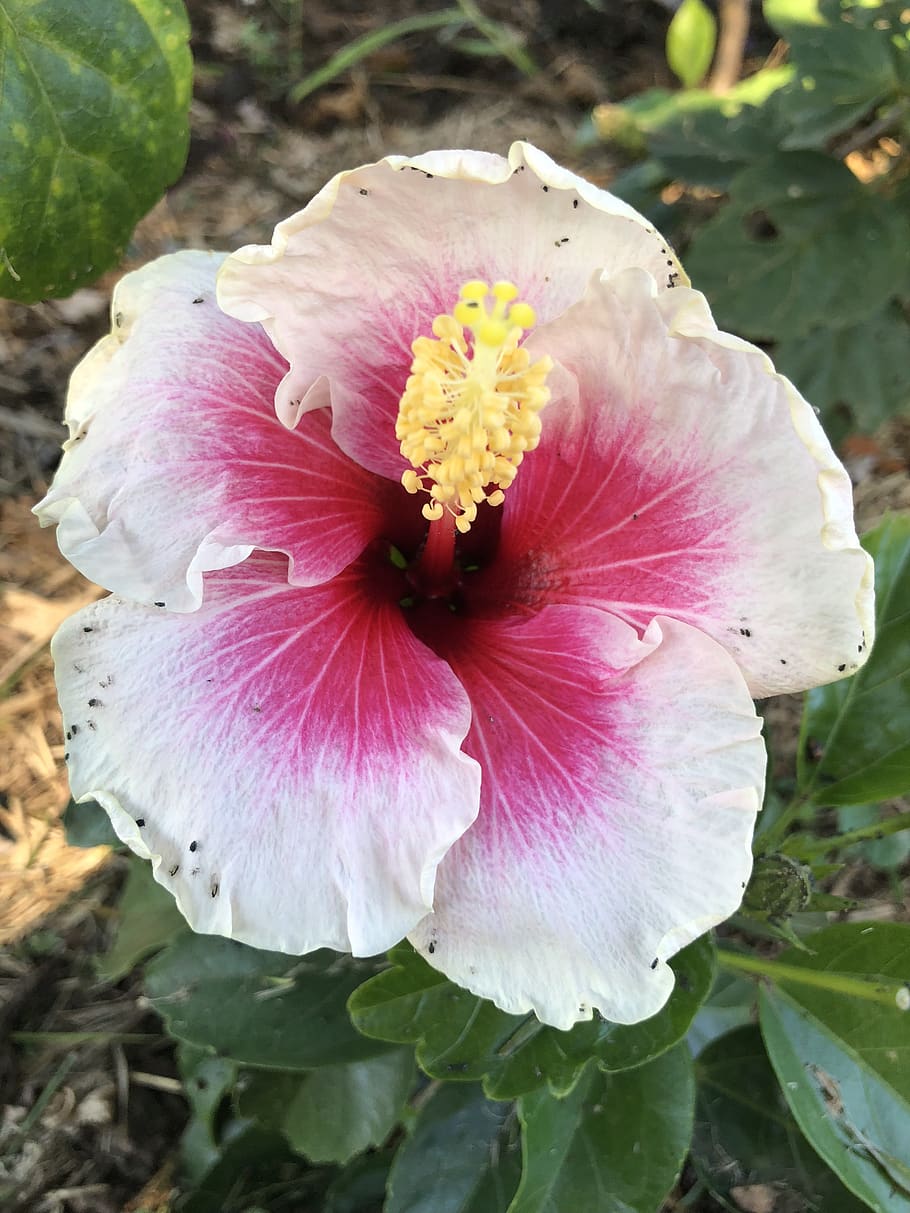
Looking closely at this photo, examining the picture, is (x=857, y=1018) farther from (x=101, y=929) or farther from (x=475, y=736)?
(x=101, y=929)

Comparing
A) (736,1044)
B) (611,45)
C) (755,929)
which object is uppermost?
(611,45)

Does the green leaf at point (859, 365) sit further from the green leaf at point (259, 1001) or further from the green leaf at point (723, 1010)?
the green leaf at point (259, 1001)

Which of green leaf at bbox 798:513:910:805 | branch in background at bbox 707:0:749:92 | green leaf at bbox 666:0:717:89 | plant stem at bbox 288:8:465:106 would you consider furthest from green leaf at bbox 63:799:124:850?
branch in background at bbox 707:0:749:92

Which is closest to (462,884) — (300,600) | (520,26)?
(300,600)

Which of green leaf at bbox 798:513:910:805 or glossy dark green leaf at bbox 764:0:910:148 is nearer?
green leaf at bbox 798:513:910:805

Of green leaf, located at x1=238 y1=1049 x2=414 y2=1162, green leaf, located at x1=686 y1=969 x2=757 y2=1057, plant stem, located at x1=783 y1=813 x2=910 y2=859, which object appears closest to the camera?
plant stem, located at x1=783 y1=813 x2=910 y2=859

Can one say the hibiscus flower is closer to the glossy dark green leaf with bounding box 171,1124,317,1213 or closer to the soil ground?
the glossy dark green leaf with bounding box 171,1124,317,1213
